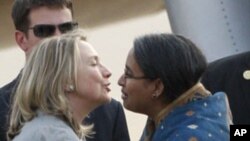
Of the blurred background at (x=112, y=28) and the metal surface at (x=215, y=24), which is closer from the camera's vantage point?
the metal surface at (x=215, y=24)

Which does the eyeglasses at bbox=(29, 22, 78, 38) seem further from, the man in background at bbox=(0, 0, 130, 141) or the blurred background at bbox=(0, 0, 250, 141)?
the blurred background at bbox=(0, 0, 250, 141)

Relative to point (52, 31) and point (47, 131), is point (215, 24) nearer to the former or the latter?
point (52, 31)

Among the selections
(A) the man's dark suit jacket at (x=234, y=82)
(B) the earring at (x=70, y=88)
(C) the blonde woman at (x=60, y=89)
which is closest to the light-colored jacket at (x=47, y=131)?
(C) the blonde woman at (x=60, y=89)

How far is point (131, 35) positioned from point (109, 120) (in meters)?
5.32

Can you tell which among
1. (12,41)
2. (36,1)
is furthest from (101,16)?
(36,1)

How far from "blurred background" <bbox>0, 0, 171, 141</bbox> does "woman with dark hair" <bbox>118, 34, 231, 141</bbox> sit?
222 inches

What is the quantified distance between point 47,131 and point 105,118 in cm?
98

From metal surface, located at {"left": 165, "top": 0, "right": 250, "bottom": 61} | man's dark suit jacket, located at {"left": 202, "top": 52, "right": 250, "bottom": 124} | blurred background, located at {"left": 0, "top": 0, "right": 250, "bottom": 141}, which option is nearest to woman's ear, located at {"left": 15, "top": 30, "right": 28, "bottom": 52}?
man's dark suit jacket, located at {"left": 202, "top": 52, "right": 250, "bottom": 124}

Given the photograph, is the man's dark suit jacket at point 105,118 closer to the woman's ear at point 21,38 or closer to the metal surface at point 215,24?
the woman's ear at point 21,38

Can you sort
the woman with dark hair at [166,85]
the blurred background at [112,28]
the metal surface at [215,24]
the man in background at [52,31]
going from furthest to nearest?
the blurred background at [112,28] → the metal surface at [215,24] → the man in background at [52,31] → the woman with dark hair at [166,85]

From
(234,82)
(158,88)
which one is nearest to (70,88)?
(158,88)

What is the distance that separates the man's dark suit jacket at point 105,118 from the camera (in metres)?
3.22

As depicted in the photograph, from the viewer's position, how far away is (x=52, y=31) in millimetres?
3375

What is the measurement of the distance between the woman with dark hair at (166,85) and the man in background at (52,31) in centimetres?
48
